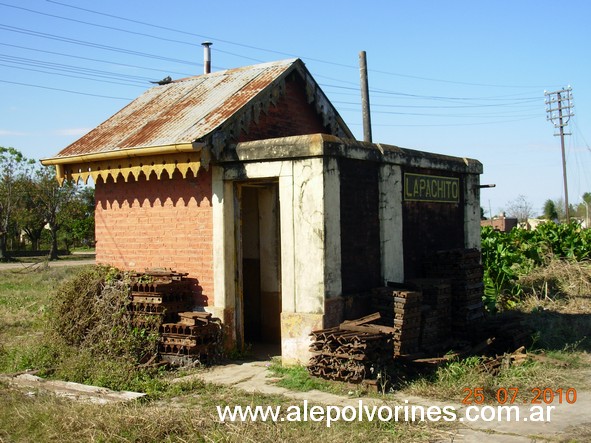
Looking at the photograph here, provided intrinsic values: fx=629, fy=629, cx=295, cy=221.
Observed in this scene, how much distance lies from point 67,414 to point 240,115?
5.61m

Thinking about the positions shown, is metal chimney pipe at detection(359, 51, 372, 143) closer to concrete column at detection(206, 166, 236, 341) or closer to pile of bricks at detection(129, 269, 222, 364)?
concrete column at detection(206, 166, 236, 341)

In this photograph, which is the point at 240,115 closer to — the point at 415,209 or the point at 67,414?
the point at 415,209

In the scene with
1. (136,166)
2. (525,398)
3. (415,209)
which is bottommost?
(525,398)

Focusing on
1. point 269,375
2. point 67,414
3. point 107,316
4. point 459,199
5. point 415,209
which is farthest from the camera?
point 459,199

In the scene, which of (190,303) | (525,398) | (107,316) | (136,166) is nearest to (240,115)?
(136,166)

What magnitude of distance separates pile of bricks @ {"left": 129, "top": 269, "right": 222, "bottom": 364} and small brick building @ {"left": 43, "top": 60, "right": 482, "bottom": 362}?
1.30 feet

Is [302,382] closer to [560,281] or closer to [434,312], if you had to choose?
[434,312]

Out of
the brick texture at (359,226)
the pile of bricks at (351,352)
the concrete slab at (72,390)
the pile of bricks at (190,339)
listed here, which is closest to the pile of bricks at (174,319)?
the pile of bricks at (190,339)

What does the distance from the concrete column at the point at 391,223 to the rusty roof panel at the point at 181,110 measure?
2.71m

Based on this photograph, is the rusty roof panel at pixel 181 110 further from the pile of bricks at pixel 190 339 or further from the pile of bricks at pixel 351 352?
the pile of bricks at pixel 351 352

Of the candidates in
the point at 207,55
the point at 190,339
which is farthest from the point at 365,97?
the point at 190,339

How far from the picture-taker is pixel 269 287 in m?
12.0

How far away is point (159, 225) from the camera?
11.2 meters

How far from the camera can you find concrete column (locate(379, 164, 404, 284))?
10.6 meters
